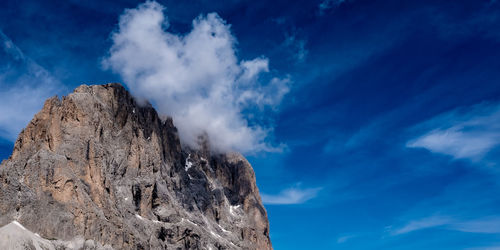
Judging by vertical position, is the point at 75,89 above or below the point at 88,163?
above

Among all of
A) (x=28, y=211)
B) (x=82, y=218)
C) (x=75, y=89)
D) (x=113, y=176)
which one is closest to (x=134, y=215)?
(x=113, y=176)

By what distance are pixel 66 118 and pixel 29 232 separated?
4618cm

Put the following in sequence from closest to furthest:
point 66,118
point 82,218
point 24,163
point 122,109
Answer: point 82,218 < point 24,163 < point 66,118 < point 122,109

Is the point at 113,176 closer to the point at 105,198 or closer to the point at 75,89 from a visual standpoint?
the point at 105,198

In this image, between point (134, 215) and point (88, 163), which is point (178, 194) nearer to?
point (134, 215)

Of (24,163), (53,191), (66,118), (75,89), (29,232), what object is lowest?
(29,232)

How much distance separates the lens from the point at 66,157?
444 feet

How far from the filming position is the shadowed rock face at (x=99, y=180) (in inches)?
4771

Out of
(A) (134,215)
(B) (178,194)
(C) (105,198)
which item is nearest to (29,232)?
(C) (105,198)

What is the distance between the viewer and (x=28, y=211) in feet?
387

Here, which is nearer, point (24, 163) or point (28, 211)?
point (28, 211)

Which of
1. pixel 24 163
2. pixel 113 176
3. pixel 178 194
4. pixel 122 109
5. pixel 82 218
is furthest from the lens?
pixel 178 194

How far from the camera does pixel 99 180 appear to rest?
5512 inches

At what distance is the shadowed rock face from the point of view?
12119cm
